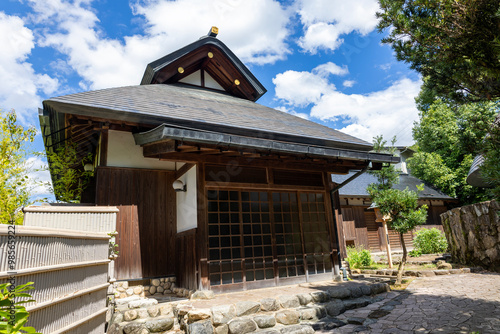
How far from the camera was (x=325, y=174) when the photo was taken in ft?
27.5

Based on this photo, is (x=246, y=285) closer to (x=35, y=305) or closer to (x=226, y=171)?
(x=226, y=171)

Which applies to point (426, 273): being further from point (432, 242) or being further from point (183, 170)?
point (183, 170)

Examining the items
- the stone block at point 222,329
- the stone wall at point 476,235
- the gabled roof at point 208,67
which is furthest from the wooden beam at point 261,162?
the gabled roof at point 208,67

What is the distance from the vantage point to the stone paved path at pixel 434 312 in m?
4.37

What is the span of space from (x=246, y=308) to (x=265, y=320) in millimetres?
351

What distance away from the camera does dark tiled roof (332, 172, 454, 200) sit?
16.8m

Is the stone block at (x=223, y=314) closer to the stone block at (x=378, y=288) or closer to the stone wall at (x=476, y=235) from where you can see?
the stone block at (x=378, y=288)

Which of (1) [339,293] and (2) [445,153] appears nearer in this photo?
(1) [339,293]

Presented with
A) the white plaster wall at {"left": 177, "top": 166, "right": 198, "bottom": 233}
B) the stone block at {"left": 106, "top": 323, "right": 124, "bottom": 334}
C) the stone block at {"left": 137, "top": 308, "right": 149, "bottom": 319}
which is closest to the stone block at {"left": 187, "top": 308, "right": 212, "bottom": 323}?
the stone block at {"left": 137, "top": 308, "right": 149, "bottom": 319}

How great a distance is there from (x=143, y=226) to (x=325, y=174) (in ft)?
15.9

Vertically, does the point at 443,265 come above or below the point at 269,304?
below

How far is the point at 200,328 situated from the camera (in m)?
4.43

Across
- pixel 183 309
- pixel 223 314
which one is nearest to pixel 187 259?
pixel 183 309

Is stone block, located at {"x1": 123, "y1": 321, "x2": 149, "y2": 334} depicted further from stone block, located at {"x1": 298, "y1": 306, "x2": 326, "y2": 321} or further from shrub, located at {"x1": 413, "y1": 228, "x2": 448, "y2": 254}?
shrub, located at {"x1": 413, "y1": 228, "x2": 448, "y2": 254}
